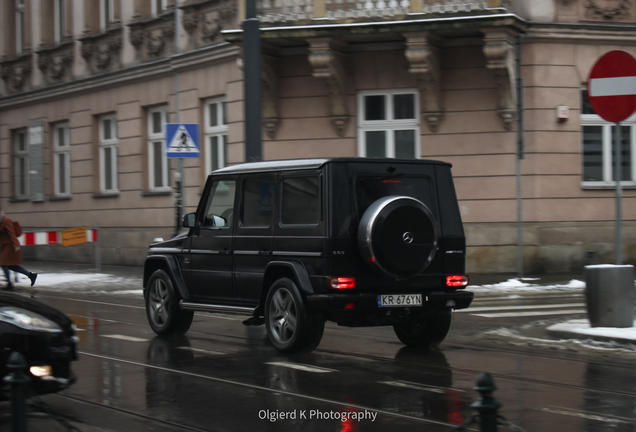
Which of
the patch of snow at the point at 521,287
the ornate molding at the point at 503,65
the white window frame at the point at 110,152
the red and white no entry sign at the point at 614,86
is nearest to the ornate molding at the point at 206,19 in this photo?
the white window frame at the point at 110,152

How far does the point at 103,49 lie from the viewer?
25.1 m

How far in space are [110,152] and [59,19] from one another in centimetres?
541

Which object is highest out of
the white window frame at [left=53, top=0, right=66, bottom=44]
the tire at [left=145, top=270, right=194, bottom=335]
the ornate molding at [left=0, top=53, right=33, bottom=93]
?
the white window frame at [left=53, top=0, right=66, bottom=44]

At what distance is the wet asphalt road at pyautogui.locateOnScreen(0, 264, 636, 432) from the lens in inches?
236

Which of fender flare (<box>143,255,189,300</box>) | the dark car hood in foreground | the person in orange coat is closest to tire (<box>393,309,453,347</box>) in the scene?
fender flare (<box>143,255,189,300</box>)

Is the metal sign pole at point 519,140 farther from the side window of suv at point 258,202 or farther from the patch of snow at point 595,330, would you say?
the side window of suv at point 258,202

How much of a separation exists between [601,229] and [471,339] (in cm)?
873

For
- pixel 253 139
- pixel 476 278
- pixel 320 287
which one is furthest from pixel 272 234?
pixel 476 278

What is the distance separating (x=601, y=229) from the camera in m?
18.0

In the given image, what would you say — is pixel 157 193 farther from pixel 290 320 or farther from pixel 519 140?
pixel 290 320

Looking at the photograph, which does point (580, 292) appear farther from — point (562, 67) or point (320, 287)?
point (320, 287)

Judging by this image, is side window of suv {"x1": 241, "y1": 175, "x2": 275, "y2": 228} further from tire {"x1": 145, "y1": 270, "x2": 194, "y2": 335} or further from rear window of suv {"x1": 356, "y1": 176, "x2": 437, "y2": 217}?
tire {"x1": 145, "y1": 270, "x2": 194, "y2": 335}

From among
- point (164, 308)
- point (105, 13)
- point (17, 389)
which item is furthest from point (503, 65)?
point (17, 389)

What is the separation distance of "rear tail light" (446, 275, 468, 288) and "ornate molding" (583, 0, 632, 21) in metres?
10.8
